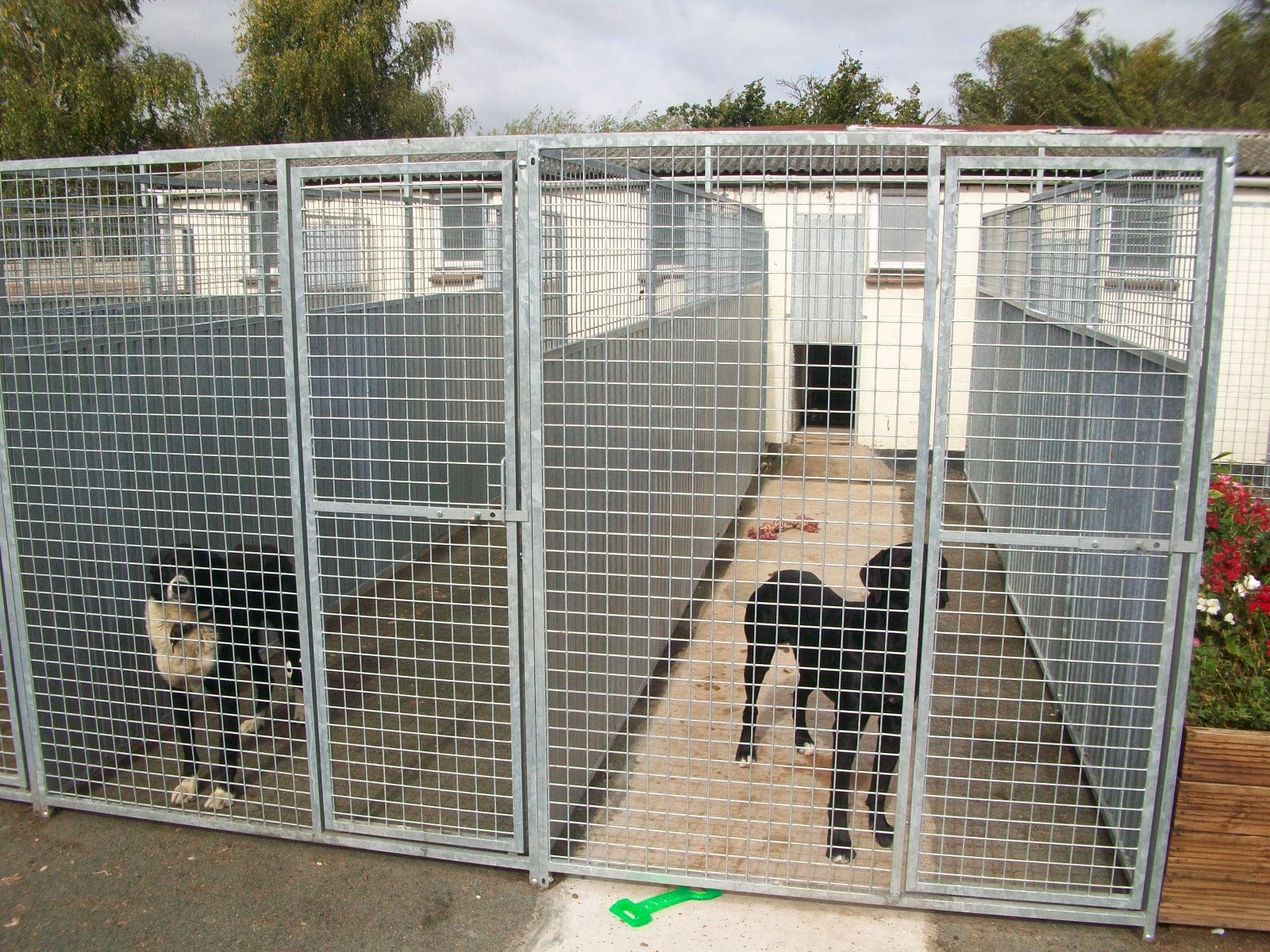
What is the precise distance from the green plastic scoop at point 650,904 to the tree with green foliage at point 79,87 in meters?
26.6

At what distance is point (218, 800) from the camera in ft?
13.3

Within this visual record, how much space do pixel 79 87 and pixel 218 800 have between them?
26224mm

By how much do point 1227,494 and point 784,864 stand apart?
2.59 meters

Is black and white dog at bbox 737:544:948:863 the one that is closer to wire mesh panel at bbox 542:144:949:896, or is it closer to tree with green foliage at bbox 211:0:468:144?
wire mesh panel at bbox 542:144:949:896

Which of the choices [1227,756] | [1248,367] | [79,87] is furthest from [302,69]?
[1227,756]

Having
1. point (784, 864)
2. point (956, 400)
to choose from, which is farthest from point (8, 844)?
point (956, 400)

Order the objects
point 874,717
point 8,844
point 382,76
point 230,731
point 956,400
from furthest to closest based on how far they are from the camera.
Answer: point 382,76
point 956,400
point 874,717
point 230,731
point 8,844

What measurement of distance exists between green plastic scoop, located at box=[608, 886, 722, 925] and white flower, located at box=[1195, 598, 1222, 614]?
216 centimetres

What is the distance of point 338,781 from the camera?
4203 mm

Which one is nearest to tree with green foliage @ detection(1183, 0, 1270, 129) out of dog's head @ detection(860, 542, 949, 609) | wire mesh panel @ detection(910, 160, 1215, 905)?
wire mesh panel @ detection(910, 160, 1215, 905)

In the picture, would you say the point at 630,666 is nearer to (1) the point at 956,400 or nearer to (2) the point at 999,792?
(2) the point at 999,792

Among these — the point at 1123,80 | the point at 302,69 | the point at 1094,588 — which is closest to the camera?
the point at 1094,588

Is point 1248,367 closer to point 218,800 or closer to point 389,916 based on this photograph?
point 389,916

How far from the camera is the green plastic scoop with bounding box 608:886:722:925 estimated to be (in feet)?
11.3
